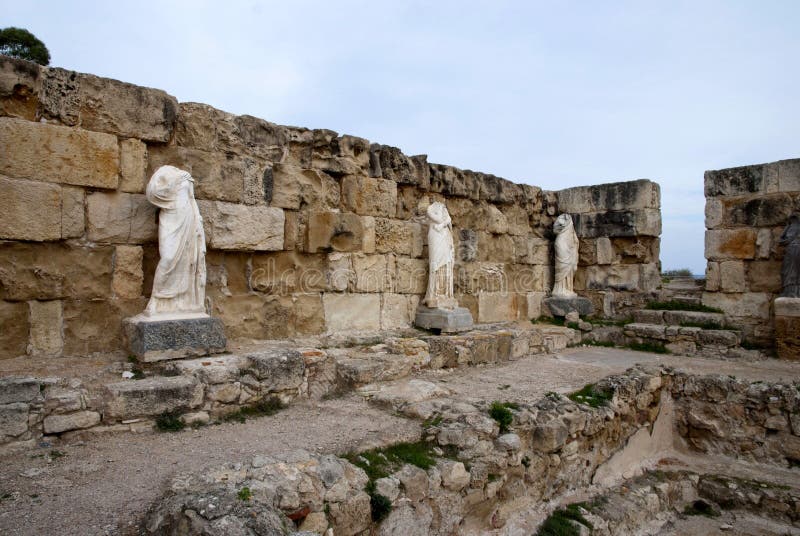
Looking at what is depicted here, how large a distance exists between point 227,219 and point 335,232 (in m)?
1.47

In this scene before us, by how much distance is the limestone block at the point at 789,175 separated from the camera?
823 centimetres

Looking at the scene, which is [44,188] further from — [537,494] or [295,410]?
[537,494]

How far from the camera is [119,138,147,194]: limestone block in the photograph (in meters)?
5.05

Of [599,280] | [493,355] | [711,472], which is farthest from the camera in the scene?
[599,280]

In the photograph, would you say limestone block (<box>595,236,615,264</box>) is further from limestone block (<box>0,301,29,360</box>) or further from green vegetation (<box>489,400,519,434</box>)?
limestone block (<box>0,301,29,360</box>)

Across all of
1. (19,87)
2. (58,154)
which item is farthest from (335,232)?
(19,87)

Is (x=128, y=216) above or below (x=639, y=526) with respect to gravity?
above

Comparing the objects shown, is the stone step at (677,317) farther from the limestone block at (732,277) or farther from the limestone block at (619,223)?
the limestone block at (619,223)

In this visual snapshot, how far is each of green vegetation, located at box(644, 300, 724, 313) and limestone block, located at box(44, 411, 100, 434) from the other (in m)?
9.03

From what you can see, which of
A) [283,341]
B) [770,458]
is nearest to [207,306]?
[283,341]

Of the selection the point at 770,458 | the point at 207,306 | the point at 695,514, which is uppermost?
the point at 207,306

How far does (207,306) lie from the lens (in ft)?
18.7

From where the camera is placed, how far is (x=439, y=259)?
762cm

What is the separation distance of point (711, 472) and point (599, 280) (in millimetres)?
4832
